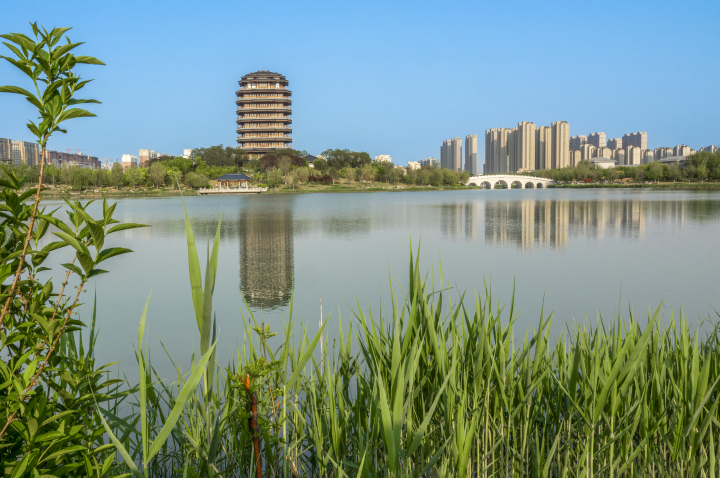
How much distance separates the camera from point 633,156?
126 metres

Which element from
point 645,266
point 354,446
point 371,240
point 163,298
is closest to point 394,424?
point 354,446

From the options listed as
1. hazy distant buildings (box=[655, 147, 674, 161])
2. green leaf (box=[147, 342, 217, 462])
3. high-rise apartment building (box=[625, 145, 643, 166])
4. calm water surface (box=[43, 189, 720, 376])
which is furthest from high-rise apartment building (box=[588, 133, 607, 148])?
green leaf (box=[147, 342, 217, 462])

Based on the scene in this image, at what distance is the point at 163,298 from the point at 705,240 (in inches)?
390

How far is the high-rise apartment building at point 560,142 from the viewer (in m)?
118

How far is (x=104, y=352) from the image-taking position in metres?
3.97

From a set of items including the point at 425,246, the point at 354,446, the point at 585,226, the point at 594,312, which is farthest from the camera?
the point at 585,226

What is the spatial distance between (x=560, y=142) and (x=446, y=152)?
42634mm

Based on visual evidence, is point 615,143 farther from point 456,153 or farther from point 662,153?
point 456,153

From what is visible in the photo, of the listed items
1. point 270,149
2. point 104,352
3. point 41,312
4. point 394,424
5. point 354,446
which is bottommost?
point 104,352

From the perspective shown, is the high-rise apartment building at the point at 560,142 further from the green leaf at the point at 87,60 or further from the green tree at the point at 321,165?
the green leaf at the point at 87,60

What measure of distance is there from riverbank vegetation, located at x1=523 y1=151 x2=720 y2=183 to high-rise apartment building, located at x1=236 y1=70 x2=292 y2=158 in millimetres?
43733

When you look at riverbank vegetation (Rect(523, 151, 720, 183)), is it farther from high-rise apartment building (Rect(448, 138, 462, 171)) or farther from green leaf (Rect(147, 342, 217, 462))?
green leaf (Rect(147, 342, 217, 462))

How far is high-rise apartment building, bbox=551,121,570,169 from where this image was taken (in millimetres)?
118375

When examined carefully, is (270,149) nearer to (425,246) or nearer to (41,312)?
(425,246)
